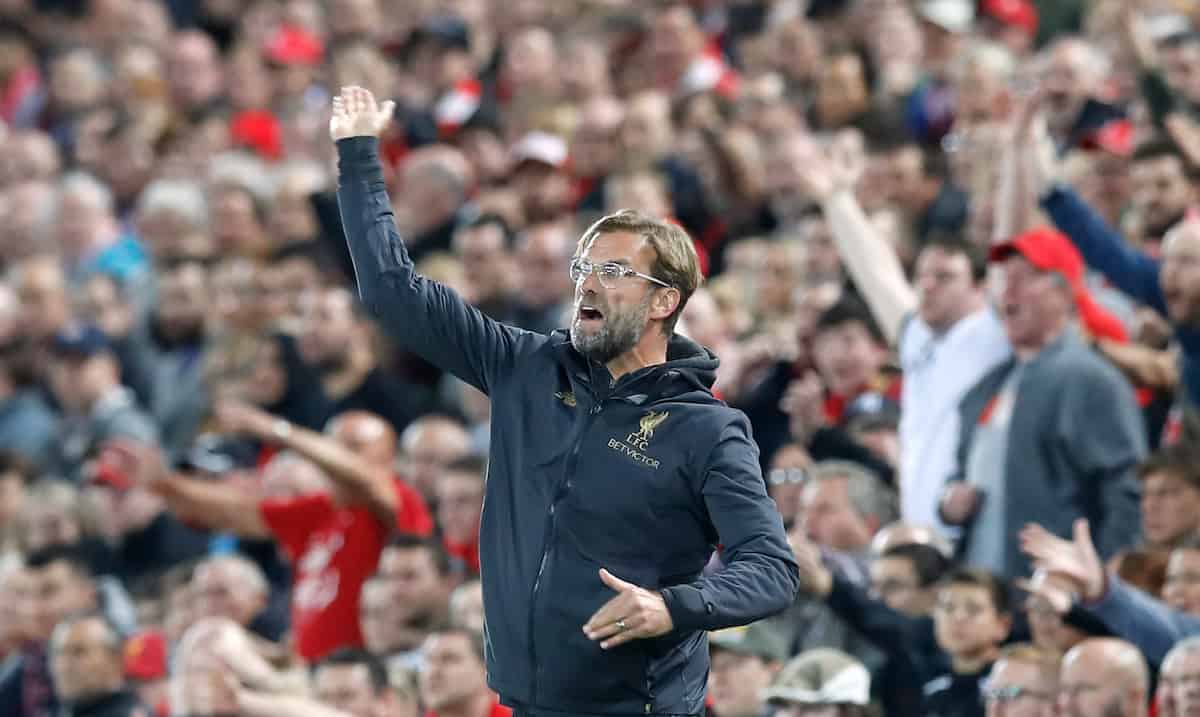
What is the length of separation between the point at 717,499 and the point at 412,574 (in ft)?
13.2

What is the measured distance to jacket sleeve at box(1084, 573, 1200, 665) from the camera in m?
6.46

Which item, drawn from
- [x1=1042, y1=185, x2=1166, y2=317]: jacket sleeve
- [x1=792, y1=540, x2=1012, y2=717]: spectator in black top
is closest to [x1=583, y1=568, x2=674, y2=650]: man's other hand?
[x1=792, y1=540, x2=1012, y2=717]: spectator in black top

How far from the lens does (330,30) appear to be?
14.5m

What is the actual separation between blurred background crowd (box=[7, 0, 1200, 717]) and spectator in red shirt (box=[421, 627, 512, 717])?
0.04 ft

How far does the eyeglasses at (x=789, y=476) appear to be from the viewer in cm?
826

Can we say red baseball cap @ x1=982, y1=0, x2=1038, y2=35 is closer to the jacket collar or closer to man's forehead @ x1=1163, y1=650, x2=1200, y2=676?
man's forehead @ x1=1163, y1=650, x2=1200, y2=676

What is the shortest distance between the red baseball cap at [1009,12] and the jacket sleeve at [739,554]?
7.22m

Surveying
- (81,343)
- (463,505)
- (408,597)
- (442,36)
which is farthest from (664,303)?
(442,36)

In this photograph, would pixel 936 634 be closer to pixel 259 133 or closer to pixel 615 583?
pixel 615 583

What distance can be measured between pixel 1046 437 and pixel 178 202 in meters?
6.57

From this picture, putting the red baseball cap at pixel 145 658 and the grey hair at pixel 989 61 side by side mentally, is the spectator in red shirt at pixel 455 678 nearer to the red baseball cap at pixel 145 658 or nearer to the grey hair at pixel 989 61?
the red baseball cap at pixel 145 658

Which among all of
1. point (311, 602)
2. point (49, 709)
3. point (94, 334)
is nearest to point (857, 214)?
point (311, 602)

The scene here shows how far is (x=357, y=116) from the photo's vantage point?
484cm

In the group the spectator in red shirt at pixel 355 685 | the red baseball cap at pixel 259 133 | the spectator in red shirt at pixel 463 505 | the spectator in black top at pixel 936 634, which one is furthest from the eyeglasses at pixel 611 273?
the red baseball cap at pixel 259 133
